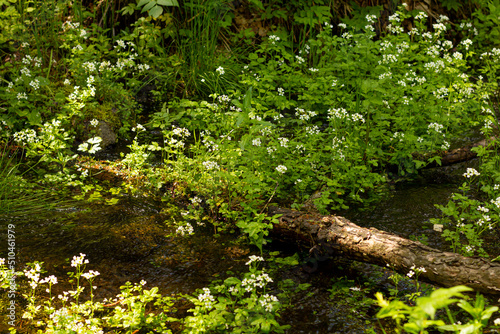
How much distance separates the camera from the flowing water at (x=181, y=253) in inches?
115

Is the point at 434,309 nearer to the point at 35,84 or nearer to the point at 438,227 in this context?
the point at 438,227

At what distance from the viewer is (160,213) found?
3.95 meters

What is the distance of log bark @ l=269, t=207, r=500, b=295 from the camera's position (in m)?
2.75

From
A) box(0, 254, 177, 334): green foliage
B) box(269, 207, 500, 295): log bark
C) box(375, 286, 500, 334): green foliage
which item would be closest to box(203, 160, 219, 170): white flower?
box(269, 207, 500, 295): log bark

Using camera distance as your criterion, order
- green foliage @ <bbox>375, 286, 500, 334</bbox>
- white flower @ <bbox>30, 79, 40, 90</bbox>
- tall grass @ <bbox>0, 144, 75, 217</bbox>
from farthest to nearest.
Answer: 1. white flower @ <bbox>30, 79, 40, 90</bbox>
2. tall grass @ <bbox>0, 144, 75, 217</bbox>
3. green foliage @ <bbox>375, 286, 500, 334</bbox>

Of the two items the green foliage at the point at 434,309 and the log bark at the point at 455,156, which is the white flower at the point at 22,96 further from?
the green foliage at the point at 434,309

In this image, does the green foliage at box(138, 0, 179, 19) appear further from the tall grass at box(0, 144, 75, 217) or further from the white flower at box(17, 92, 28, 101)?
the tall grass at box(0, 144, 75, 217)

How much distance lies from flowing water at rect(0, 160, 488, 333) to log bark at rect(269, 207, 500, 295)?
0.19m

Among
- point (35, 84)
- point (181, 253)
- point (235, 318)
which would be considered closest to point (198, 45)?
point (35, 84)

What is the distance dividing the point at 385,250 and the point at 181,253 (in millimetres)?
1488

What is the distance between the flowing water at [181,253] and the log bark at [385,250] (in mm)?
187

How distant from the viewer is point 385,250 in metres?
3.01

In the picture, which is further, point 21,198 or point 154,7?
point 154,7

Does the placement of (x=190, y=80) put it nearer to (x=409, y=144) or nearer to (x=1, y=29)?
(x=1, y=29)
